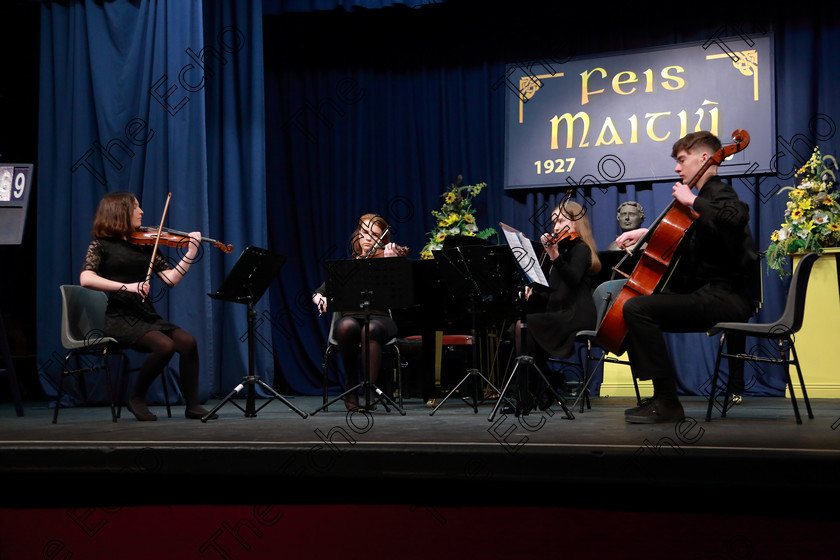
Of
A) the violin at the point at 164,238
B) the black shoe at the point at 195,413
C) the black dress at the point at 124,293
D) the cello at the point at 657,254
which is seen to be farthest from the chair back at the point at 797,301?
the black dress at the point at 124,293

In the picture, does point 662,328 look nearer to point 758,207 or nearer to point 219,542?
point 219,542

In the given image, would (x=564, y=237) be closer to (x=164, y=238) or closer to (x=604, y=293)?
(x=604, y=293)

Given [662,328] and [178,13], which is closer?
[662,328]

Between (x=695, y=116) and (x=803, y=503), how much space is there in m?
4.79

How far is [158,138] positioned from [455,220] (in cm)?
247

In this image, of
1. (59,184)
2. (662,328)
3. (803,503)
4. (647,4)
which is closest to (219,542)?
(803,503)

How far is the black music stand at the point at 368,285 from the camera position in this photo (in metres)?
4.52

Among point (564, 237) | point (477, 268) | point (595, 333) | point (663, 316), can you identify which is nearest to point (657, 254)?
point (663, 316)

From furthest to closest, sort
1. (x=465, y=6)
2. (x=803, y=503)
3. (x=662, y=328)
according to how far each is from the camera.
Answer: (x=465, y=6)
(x=662, y=328)
(x=803, y=503)

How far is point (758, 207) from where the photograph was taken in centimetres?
661

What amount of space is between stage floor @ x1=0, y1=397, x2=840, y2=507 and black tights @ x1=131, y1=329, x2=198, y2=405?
85 cm

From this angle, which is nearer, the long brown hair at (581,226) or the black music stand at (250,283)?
the black music stand at (250,283)

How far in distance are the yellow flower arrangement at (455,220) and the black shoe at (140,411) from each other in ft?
9.02

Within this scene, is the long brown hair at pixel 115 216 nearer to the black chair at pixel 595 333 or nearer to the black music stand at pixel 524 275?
the black music stand at pixel 524 275
